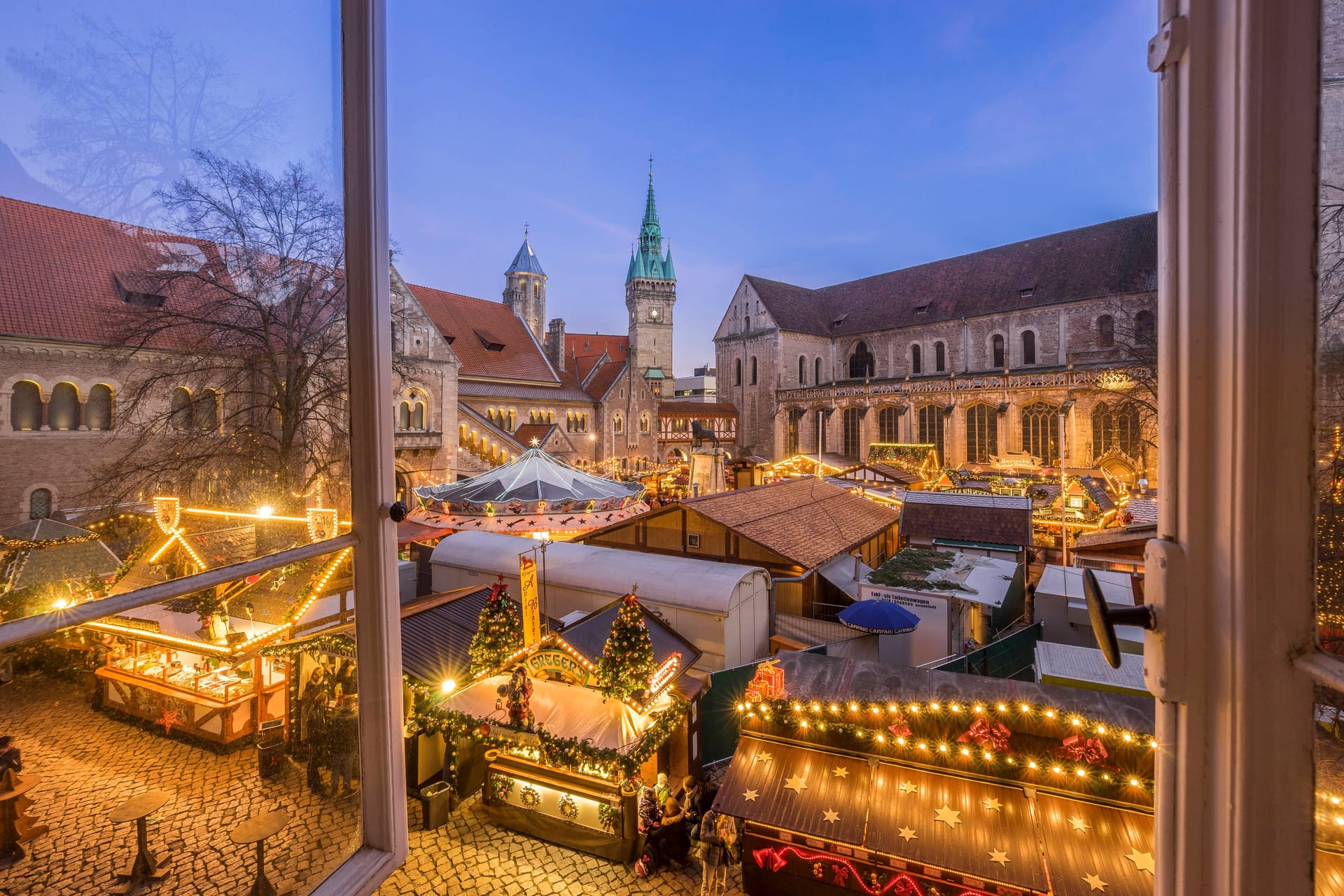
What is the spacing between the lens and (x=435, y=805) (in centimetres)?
673

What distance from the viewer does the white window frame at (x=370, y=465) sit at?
148 centimetres

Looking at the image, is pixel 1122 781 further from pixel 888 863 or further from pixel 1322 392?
pixel 1322 392

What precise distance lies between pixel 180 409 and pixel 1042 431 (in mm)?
36776

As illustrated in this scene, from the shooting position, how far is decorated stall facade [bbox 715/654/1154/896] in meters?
4.29

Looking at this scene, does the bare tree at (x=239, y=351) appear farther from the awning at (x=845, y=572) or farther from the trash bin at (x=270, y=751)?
the awning at (x=845, y=572)

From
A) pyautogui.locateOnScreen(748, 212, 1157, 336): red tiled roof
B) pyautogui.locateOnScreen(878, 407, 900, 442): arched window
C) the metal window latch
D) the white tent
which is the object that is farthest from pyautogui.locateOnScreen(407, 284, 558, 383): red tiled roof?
the metal window latch

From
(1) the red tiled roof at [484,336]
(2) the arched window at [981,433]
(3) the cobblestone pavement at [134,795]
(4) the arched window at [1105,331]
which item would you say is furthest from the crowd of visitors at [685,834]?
(4) the arched window at [1105,331]

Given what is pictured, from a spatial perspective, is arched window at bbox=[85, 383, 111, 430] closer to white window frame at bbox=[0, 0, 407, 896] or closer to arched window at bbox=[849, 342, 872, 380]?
white window frame at bbox=[0, 0, 407, 896]

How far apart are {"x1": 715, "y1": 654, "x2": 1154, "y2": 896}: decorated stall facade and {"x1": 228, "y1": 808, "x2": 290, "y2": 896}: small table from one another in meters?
4.32

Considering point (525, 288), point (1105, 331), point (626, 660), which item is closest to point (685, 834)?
point (626, 660)

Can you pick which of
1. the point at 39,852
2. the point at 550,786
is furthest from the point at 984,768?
the point at 39,852

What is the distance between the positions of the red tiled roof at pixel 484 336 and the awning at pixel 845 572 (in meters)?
25.7

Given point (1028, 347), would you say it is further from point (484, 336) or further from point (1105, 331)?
point (484, 336)

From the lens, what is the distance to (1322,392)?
0.88 m
